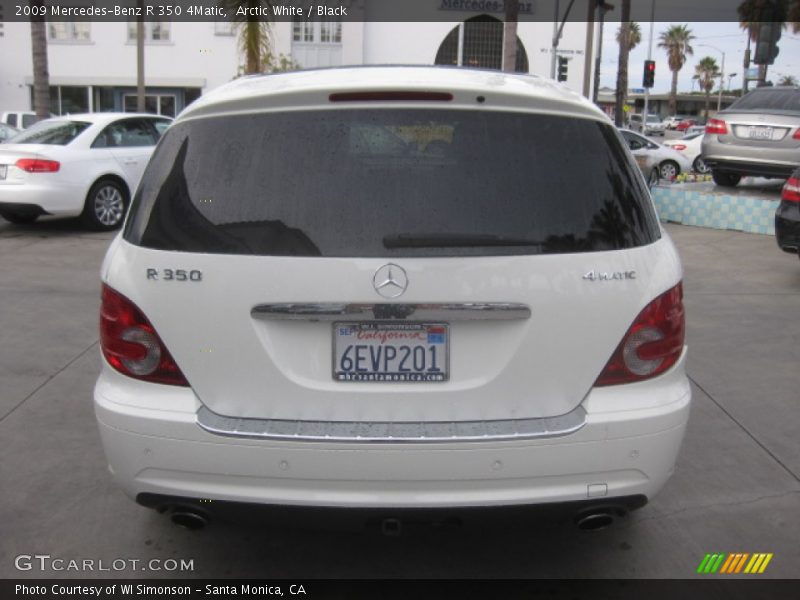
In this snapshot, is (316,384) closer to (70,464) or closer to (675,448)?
(675,448)

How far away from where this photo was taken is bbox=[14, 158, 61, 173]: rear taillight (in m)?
10.7

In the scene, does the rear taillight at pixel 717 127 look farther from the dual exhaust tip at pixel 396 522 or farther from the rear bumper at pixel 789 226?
the dual exhaust tip at pixel 396 522

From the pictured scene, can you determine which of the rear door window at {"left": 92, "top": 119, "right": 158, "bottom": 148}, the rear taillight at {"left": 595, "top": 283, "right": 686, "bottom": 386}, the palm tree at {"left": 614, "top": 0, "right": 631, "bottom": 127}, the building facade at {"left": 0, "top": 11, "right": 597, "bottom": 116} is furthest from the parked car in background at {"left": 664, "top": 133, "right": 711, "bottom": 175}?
the building facade at {"left": 0, "top": 11, "right": 597, "bottom": 116}

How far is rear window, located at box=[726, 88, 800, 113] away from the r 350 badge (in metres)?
11.7

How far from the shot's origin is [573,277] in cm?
260

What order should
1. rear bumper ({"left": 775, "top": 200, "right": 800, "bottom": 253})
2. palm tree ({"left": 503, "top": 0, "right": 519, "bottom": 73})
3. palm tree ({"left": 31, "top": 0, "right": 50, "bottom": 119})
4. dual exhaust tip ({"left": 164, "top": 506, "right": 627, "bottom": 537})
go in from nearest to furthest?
dual exhaust tip ({"left": 164, "top": 506, "right": 627, "bottom": 537}) < rear bumper ({"left": 775, "top": 200, "right": 800, "bottom": 253}) < palm tree ({"left": 31, "top": 0, "right": 50, "bottom": 119}) < palm tree ({"left": 503, "top": 0, "right": 519, "bottom": 73})

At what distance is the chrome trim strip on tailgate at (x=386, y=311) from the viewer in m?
2.53

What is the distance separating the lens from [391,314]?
2.54 metres

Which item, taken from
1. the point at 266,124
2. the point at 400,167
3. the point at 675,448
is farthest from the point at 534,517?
the point at 266,124

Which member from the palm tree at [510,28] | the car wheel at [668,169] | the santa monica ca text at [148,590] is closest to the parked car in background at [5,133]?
the palm tree at [510,28]

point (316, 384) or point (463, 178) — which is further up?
point (463, 178)

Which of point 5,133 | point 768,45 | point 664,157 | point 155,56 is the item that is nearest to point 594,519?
point 768,45

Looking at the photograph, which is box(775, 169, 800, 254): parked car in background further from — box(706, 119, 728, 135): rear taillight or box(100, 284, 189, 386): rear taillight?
box(100, 284, 189, 386): rear taillight

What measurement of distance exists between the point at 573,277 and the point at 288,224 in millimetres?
886
